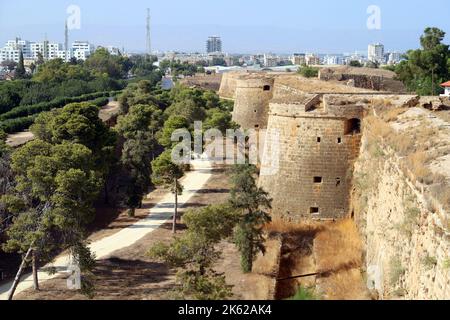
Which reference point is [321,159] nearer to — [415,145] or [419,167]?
[415,145]

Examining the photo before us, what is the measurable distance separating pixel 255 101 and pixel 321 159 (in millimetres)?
15684

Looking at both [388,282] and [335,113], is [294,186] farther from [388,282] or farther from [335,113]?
[388,282]

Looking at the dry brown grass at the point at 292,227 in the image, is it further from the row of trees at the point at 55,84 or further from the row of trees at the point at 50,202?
the row of trees at the point at 55,84

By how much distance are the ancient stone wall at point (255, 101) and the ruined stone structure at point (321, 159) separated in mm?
14660

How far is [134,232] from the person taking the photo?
1942 centimetres

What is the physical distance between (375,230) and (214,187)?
1204 cm

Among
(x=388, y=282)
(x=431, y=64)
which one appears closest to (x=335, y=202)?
(x=388, y=282)

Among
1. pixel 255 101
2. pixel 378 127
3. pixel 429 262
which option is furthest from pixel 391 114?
pixel 255 101

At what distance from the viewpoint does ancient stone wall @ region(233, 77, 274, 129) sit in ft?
103

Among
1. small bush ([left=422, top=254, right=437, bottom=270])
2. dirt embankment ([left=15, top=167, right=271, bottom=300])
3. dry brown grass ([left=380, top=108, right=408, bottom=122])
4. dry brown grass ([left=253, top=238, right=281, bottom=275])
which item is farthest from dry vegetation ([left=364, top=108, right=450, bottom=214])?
dirt embankment ([left=15, top=167, right=271, bottom=300])

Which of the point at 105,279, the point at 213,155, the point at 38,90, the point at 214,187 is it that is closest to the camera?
the point at 105,279

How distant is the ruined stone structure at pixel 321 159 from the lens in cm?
1628
